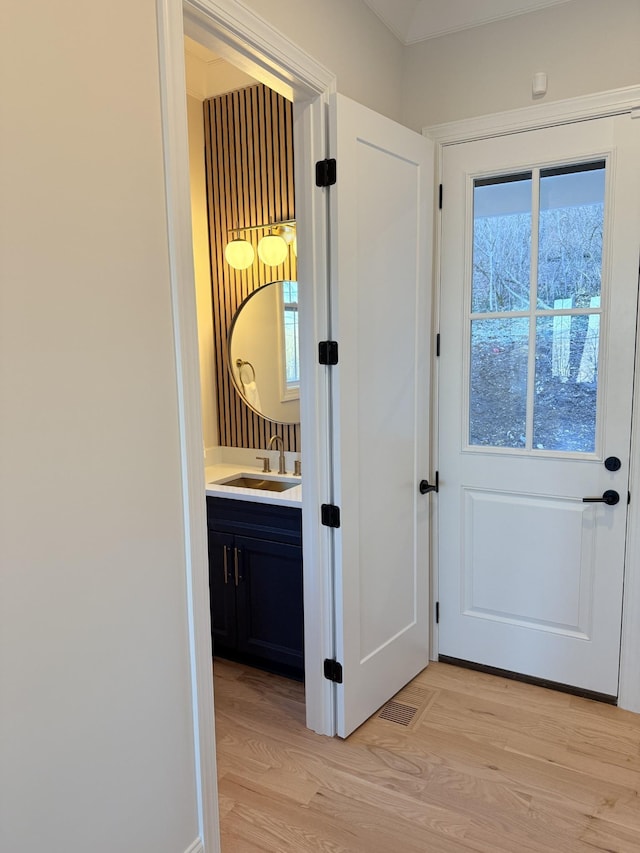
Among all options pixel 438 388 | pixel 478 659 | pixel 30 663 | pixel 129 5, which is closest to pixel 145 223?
pixel 129 5

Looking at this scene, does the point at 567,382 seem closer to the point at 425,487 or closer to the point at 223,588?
the point at 425,487

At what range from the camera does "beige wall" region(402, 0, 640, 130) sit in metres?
2.23

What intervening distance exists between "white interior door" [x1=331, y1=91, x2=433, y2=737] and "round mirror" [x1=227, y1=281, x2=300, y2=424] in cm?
80

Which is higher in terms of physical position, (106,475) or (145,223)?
(145,223)

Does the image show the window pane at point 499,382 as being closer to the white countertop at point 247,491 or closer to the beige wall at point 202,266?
the white countertop at point 247,491

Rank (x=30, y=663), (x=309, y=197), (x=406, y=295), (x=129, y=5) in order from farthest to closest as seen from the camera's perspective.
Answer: (x=406, y=295) < (x=309, y=197) < (x=129, y=5) < (x=30, y=663)

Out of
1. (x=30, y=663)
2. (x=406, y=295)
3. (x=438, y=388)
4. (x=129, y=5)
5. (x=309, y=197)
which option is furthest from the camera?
(x=438, y=388)

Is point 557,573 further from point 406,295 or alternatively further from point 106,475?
point 106,475

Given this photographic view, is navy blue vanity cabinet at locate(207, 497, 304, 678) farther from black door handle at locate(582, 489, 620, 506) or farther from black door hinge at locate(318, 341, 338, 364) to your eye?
black door handle at locate(582, 489, 620, 506)

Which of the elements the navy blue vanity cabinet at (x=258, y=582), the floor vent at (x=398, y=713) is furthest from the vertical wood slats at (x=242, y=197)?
the floor vent at (x=398, y=713)

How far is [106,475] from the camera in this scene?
1317mm

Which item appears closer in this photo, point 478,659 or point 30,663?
point 30,663

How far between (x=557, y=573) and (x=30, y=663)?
6.95 feet

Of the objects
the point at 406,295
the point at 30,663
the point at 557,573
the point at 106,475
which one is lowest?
the point at 557,573
